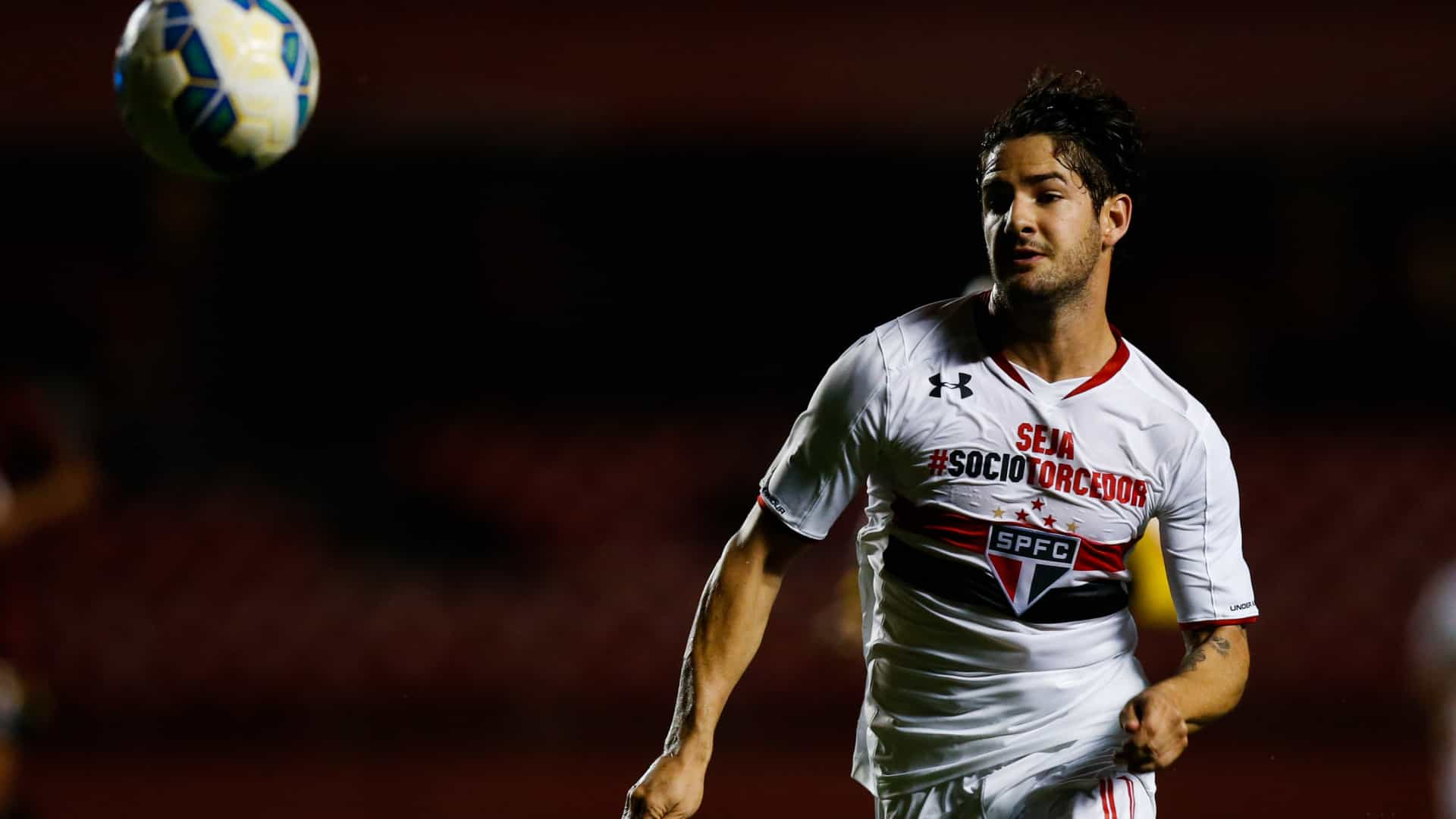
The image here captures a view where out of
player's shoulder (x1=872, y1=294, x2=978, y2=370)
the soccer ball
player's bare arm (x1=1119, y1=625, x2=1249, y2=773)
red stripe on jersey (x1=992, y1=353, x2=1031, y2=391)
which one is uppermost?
the soccer ball

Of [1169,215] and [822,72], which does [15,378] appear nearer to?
[822,72]

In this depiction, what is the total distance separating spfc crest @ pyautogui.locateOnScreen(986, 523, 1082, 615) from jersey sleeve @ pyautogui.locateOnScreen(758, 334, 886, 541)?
0.29 m

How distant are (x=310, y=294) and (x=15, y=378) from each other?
2.39 m

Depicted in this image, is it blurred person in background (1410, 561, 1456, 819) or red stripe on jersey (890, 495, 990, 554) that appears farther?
blurred person in background (1410, 561, 1456, 819)

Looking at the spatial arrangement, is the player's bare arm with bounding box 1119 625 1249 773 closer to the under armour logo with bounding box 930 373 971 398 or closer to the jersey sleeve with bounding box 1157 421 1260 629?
the jersey sleeve with bounding box 1157 421 1260 629

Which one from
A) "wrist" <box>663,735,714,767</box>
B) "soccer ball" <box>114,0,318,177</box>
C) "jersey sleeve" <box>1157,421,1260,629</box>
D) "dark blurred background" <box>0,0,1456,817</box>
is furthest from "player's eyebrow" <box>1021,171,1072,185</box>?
"dark blurred background" <box>0,0,1456,817</box>

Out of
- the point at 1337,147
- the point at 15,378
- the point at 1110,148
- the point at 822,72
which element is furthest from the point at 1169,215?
the point at 1110,148

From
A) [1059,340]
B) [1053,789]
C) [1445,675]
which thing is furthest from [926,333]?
[1445,675]

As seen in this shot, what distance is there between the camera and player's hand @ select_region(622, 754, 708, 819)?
9.08ft

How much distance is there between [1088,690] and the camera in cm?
308

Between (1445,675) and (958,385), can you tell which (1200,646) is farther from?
(1445,675)

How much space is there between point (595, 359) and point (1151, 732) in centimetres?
816

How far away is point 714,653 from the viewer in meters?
2.92

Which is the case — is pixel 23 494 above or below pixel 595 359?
below
